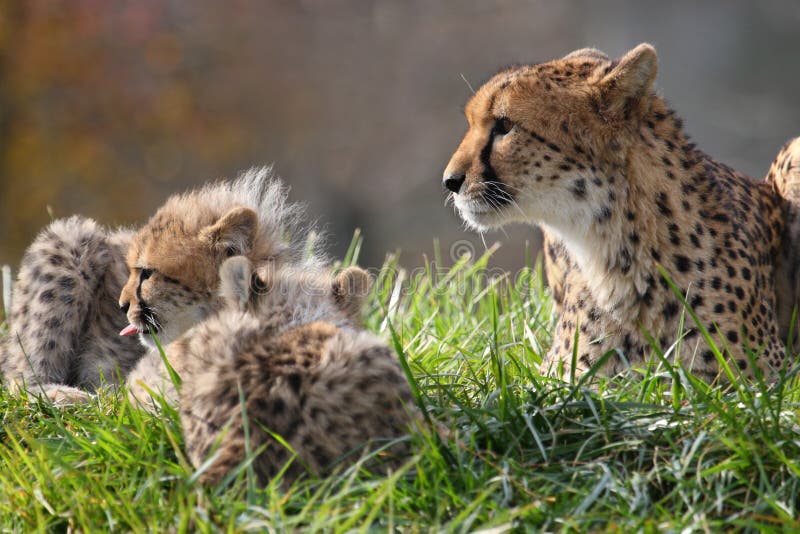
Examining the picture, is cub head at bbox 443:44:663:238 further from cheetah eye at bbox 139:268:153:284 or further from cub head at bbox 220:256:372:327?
cheetah eye at bbox 139:268:153:284

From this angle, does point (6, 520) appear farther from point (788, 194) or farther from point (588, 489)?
point (788, 194)

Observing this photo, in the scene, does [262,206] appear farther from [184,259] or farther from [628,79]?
[628,79]

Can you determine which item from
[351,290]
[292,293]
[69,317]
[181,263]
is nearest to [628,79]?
[351,290]

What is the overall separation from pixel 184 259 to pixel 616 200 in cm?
135

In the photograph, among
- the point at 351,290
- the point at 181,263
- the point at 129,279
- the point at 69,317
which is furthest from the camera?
the point at 69,317

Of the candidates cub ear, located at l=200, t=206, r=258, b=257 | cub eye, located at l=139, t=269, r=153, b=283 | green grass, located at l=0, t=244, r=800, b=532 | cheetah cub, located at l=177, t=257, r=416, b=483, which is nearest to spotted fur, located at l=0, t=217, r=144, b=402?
cub eye, located at l=139, t=269, r=153, b=283

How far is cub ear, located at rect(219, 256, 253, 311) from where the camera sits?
2.91 metres

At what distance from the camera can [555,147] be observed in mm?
3424

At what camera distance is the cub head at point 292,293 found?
9.29ft

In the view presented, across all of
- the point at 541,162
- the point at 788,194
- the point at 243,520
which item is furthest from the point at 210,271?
the point at 788,194

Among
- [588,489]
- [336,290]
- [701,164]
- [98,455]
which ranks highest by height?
[701,164]

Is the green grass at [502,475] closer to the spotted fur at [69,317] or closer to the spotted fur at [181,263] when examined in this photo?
the spotted fur at [181,263]

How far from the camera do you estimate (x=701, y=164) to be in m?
3.66

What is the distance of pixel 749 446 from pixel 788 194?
206 centimetres
